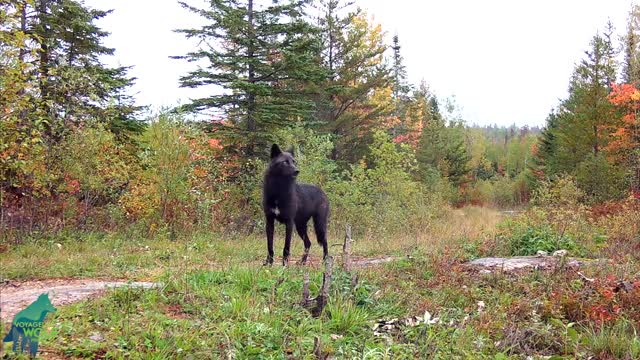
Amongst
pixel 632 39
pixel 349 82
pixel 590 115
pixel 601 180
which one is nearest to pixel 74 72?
pixel 349 82

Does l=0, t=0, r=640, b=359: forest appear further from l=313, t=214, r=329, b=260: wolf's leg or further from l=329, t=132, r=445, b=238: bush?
l=313, t=214, r=329, b=260: wolf's leg

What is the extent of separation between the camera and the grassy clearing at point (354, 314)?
151 inches

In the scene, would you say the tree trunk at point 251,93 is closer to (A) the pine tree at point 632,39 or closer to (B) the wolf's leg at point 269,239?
(B) the wolf's leg at point 269,239

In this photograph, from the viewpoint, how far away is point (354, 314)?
4.67 meters

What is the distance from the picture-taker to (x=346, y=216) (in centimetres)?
1581

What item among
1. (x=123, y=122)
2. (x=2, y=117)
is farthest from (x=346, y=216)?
(x=2, y=117)

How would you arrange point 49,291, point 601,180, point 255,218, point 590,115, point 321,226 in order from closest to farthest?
1. point 49,291
2. point 321,226
3. point 255,218
4. point 601,180
5. point 590,115

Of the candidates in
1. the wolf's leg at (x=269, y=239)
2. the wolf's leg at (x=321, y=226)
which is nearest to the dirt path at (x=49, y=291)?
the wolf's leg at (x=269, y=239)

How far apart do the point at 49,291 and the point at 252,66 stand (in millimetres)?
11507

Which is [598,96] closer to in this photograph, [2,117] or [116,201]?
[116,201]

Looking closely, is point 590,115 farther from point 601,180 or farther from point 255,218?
point 255,218

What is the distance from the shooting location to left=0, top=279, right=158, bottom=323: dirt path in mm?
4173

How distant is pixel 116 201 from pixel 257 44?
22.2ft

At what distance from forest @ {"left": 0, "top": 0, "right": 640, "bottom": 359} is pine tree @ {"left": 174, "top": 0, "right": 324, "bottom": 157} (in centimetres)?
7
